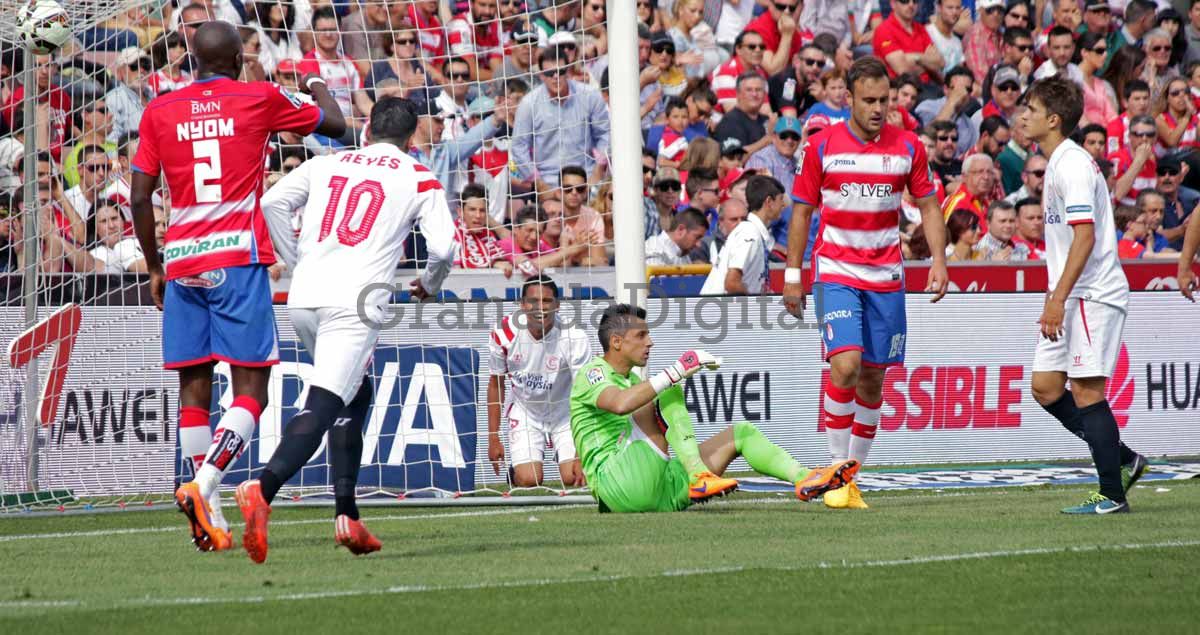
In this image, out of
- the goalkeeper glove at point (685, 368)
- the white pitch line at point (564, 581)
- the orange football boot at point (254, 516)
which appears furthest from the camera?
the goalkeeper glove at point (685, 368)

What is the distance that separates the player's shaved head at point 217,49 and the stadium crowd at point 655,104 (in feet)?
2.08

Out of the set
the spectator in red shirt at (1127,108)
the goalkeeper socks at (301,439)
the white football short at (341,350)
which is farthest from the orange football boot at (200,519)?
the spectator in red shirt at (1127,108)

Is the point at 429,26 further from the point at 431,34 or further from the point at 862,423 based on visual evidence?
the point at 862,423

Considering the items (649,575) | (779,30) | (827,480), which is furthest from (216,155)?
(779,30)

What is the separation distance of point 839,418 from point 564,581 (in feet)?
12.6

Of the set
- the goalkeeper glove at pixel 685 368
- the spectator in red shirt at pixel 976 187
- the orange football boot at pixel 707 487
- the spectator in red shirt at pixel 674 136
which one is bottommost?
the orange football boot at pixel 707 487

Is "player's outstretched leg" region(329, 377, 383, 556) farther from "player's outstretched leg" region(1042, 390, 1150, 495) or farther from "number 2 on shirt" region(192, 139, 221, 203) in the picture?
"player's outstretched leg" region(1042, 390, 1150, 495)

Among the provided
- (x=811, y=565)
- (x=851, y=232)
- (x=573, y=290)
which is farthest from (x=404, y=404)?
(x=811, y=565)

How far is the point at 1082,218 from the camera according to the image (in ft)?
25.6

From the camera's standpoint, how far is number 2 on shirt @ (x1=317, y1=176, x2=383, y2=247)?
21.9ft

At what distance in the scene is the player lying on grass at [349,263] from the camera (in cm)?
648

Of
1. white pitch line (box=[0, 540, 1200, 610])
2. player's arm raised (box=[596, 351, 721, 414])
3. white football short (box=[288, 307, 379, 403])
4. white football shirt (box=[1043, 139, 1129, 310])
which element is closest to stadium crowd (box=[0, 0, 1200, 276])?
white football short (box=[288, 307, 379, 403])

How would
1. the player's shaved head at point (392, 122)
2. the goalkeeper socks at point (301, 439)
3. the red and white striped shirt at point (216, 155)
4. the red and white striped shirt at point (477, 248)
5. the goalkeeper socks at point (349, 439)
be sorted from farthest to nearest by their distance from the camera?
the red and white striped shirt at point (477, 248), the red and white striped shirt at point (216, 155), the player's shaved head at point (392, 122), the goalkeeper socks at point (349, 439), the goalkeeper socks at point (301, 439)

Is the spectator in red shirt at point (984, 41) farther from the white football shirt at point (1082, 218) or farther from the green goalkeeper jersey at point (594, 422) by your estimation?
the green goalkeeper jersey at point (594, 422)
